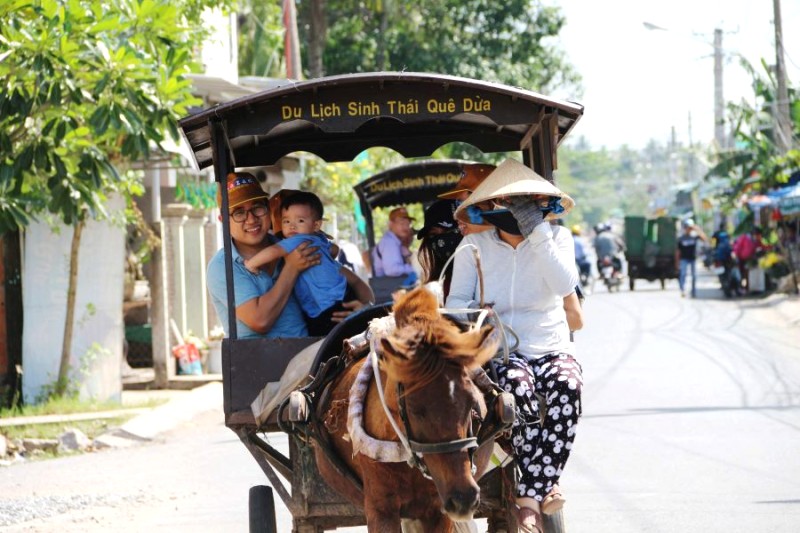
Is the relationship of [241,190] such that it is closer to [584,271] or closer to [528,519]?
[528,519]

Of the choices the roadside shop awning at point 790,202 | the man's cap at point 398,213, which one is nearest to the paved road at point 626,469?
the man's cap at point 398,213

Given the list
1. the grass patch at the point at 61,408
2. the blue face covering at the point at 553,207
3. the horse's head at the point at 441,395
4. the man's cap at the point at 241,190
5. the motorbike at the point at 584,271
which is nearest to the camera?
the horse's head at the point at 441,395

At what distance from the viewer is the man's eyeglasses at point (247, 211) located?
672cm

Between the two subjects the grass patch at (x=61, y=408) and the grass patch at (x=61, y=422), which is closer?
the grass patch at (x=61, y=422)

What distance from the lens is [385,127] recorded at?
748cm

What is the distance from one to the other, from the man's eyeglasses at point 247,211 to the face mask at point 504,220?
150 cm

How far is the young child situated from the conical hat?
1025 mm

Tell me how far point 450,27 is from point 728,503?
86.5ft

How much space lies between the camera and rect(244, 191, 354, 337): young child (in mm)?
6609

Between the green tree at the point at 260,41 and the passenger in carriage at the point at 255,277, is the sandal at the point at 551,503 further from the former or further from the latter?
the green tree at the point at 260,41

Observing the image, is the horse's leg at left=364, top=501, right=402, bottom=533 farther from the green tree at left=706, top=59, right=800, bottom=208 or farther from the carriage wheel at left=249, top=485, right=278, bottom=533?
the green tree at left=706, top=59, right=800, bottom=208

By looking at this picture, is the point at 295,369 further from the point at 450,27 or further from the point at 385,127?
the point at 450,27

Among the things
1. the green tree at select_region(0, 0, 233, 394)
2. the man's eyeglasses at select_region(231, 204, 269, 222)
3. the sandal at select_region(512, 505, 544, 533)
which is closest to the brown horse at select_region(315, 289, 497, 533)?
the sandal at select_region(512, 505, 544, 533)

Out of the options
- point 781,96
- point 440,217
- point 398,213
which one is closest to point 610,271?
point 781,96
